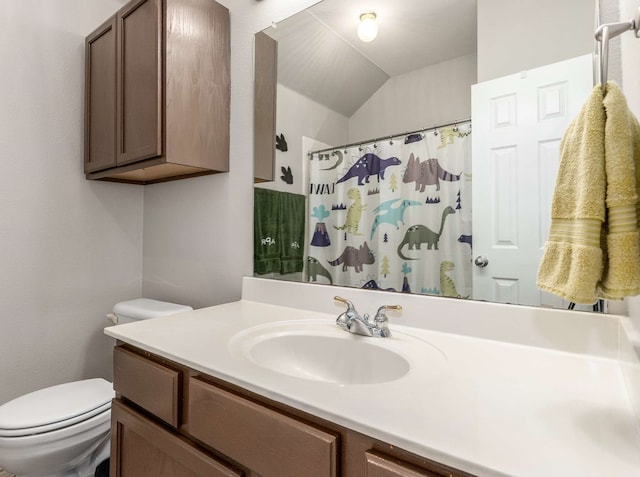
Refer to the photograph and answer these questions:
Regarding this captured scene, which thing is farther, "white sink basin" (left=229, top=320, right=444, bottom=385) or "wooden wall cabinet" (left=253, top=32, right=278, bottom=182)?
"wooden wall cabinet" (left=253, top=32, right=278, bottom=182)

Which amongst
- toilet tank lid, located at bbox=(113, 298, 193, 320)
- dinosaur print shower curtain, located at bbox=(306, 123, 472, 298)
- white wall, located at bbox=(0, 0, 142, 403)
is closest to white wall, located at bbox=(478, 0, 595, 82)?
dinosaur print shower curtain, located at bbox=(306, 123, 472, 298)

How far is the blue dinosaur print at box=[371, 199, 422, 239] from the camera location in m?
1.14

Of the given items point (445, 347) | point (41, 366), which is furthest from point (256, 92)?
point (41, 366)

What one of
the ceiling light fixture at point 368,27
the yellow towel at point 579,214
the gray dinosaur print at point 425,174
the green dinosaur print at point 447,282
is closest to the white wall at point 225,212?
the ceiling light fixture at point 368,27

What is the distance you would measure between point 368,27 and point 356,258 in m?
0.83

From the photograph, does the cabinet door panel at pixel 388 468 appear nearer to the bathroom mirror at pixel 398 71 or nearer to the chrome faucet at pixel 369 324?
the chrome faucet at pixel 369 324

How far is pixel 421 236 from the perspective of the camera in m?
1.10

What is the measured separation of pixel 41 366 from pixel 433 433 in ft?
6.34

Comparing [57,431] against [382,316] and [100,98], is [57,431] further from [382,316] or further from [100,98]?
[100,98]

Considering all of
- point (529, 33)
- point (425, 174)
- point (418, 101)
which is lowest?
point (425, 174)

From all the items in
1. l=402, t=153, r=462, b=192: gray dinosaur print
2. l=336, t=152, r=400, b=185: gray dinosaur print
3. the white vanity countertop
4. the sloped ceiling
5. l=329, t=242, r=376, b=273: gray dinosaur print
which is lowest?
the white vanity countertop

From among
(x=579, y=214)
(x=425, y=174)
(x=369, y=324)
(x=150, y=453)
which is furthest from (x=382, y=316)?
(x=150, y=453)

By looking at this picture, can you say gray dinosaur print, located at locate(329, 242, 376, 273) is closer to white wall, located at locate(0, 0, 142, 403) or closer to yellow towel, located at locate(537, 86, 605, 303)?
yellow towel, located at locate(537, 86, 605, 303)

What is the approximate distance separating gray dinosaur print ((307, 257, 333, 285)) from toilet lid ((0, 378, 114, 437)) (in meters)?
0.93
